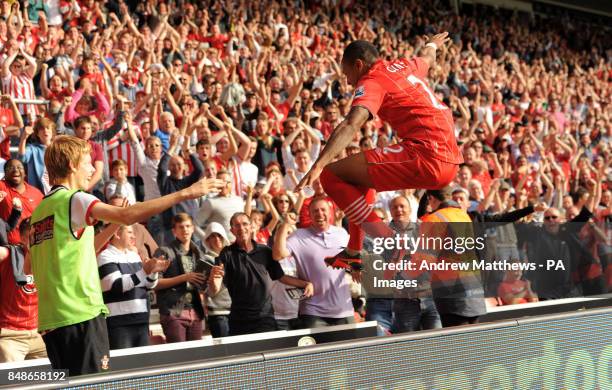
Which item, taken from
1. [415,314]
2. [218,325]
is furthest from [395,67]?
[218,325]

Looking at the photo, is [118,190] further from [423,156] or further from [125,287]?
[423,156]

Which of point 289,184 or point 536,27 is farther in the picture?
point 536,27

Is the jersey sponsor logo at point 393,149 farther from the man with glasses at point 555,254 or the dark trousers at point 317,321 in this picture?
the man with glasses at point 555,254

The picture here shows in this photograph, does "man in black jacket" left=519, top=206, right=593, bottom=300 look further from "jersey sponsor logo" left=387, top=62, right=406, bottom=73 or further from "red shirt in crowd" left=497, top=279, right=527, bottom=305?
"jersey sponsor logo" left=387, top=62, right=406, bottom=73

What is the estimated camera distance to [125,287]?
6547 millimetres

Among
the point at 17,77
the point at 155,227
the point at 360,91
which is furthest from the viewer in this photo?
the point at 17,77

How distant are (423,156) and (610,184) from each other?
945 centimetres

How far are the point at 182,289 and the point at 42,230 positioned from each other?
3.14 metres

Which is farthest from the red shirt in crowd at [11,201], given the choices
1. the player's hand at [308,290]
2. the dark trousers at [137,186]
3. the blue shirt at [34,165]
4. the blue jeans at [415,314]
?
the blue jeans at [415,314]

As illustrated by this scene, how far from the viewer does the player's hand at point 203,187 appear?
376cm

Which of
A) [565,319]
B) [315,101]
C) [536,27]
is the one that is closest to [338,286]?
[565,319]

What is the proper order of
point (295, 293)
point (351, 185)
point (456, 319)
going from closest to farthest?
1. point (351, 185)
2. point (456, 319)
3. point (295, 293)

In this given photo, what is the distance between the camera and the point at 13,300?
21.1 ft

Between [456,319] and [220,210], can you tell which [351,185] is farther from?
[220,210]
